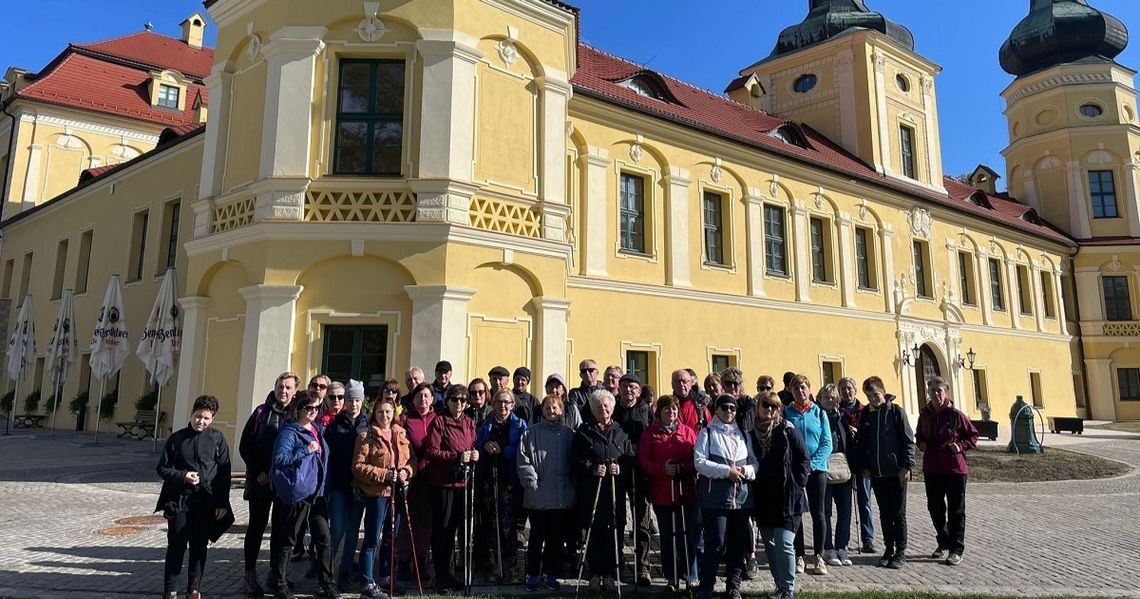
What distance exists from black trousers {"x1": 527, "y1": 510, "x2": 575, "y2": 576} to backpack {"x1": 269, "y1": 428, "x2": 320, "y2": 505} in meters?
1.78

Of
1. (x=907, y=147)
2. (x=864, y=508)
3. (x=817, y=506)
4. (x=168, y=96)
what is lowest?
(x=864, y=508)

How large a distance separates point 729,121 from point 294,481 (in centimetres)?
1846

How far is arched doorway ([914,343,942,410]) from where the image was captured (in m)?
23.2

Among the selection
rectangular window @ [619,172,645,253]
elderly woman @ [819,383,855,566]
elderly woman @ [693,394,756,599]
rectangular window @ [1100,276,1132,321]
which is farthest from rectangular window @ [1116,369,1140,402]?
elderly woman @ [693,394,756,599]

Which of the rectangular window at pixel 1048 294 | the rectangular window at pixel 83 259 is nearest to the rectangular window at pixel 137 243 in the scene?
the rectangular window at pixel 83 259

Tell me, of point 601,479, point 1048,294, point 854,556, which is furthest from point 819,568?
point 1048,294

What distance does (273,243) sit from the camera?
10344mm

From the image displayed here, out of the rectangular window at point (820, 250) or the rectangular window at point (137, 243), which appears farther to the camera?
the rectangular window at point (820, 250)

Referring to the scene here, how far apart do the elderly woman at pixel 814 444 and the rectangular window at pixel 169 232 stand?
16443 mm

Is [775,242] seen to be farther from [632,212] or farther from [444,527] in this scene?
[444,527]

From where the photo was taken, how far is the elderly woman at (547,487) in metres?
5.73

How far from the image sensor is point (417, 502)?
591 cm

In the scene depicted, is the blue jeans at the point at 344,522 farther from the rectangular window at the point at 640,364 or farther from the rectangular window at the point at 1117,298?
the rectangular window at the point at 1117,298

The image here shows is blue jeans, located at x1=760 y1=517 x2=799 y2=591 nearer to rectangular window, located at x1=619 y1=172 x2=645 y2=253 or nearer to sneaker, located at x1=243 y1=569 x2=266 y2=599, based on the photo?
sneaker, located at x1=243 y1=569 x2=266 y2=599
